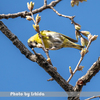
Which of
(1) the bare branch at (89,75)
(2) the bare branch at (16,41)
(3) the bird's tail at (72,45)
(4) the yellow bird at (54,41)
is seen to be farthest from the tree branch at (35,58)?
(3) the bird's tail at (72,45)

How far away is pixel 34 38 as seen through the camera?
14.4 ft

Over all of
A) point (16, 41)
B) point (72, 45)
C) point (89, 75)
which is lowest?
point (89, 75)

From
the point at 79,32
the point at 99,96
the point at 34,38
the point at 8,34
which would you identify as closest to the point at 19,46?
the point at 8,34

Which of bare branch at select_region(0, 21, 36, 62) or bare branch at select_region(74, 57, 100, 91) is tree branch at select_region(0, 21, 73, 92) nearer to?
bare branch at select_region(0, 21, 36, 62)

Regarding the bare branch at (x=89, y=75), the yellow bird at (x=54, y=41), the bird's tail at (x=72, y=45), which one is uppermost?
the yellow bird at (x=54, y=41)

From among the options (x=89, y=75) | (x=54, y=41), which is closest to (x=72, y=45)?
(x=54, y=41)

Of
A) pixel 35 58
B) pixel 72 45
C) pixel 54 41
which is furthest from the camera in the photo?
pixel 72 45

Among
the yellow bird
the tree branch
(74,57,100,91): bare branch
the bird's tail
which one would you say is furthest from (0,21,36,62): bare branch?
the bird's tail

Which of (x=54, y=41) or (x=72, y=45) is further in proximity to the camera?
(x=72, y=45)

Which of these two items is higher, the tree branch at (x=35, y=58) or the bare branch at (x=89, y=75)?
the tree branch at (x=35, y=58)

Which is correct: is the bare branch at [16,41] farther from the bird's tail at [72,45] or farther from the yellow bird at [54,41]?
the bird's tail at [72,45]

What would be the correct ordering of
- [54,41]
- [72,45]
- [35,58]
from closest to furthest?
[35,58], [54,41], [72,45]

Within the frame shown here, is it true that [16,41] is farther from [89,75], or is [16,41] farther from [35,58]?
[89,75]

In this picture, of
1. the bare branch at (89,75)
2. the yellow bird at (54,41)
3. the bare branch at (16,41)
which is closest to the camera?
the bare branch at (89,75)
